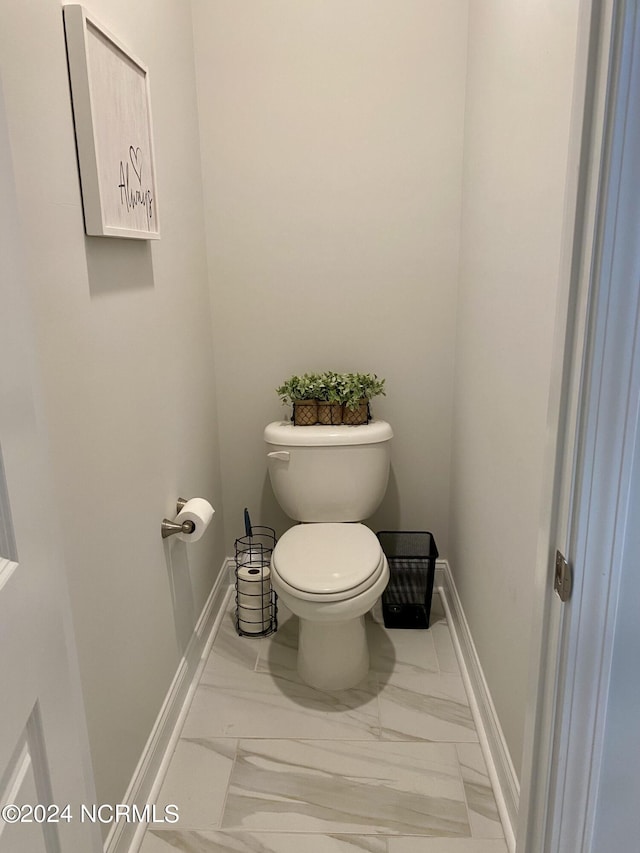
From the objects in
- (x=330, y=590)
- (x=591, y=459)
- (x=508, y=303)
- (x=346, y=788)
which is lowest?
(x=346, y=788)

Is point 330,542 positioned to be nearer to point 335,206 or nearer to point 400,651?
point 400,651

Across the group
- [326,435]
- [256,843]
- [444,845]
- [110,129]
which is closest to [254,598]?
[326,435]

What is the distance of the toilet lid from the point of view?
5.97 feet

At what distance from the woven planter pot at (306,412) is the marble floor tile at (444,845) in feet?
4.17

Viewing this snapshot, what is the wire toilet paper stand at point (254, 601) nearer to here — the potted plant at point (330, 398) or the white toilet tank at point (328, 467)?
the white toilet tank at point (328, 467)

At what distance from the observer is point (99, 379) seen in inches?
51.6

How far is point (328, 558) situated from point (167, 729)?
646mm

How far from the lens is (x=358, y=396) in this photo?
2246 mm

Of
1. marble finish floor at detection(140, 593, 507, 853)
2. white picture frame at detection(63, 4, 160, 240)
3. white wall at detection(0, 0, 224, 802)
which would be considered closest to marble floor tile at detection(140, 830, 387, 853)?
marble finish floor at detection(140, 593, 507, 853)

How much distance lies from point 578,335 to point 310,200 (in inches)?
67.4

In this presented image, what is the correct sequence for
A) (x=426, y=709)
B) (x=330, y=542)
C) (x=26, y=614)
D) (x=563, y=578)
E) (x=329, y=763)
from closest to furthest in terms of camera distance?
1. (x=26, y=614)
2. (x=563, y=578)
3. (x=329, y=763)
4. (x=426, y=709)
5. (x=330, y=542)

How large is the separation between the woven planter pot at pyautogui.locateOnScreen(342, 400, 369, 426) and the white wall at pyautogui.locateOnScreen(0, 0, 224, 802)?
0.51 metres

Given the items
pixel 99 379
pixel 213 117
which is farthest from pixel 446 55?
pixel 99 379

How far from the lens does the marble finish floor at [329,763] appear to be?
4.96ft
